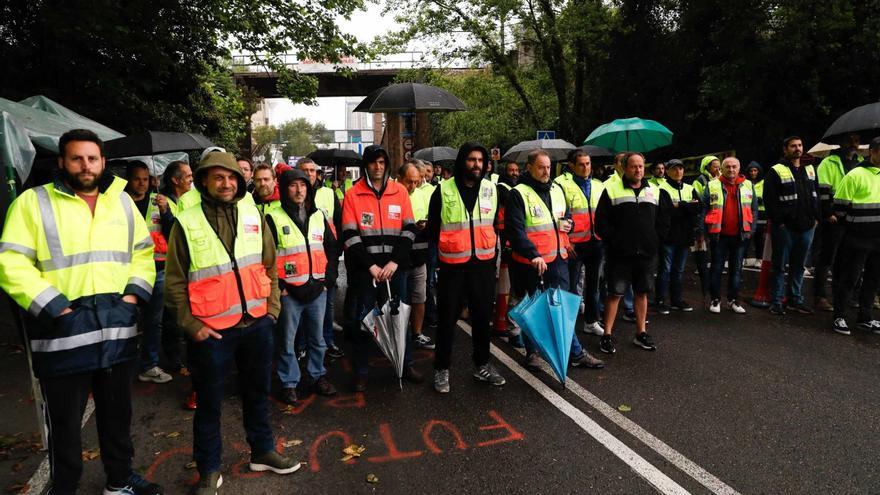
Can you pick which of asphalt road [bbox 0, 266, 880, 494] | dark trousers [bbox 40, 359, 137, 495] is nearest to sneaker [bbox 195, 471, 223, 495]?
asphalt road [bbox 0, 266, 880, 494]

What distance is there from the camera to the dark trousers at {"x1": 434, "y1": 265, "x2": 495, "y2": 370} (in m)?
4.76

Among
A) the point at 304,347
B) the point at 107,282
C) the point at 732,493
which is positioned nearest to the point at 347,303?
the point at 304,347

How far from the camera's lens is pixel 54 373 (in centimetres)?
285

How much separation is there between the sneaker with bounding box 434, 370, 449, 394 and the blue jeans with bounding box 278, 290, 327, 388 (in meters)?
0.99

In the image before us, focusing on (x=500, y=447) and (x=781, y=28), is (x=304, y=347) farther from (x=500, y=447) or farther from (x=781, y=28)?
(x=781, y=28)

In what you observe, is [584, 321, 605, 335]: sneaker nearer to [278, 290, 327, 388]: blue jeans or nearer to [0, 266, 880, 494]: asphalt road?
[0, 266, 880, 494]: asphalt road

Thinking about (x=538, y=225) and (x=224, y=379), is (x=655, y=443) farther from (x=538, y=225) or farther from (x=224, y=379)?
(x=224, y=379)

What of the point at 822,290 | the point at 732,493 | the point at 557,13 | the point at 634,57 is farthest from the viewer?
the point at 557,13

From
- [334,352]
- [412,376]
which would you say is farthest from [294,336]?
[334,352]

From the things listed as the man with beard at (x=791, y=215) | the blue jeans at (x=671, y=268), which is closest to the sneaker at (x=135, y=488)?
the blue jeans at (x=671, y=268)

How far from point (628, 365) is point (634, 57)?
14.6 metres

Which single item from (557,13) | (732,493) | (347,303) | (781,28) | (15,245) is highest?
(557,13)

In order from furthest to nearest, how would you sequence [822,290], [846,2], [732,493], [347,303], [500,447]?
[846,2] < [822,290] < [347,303] < [500,447] < [732,493]

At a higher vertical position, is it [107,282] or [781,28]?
[781,28]
